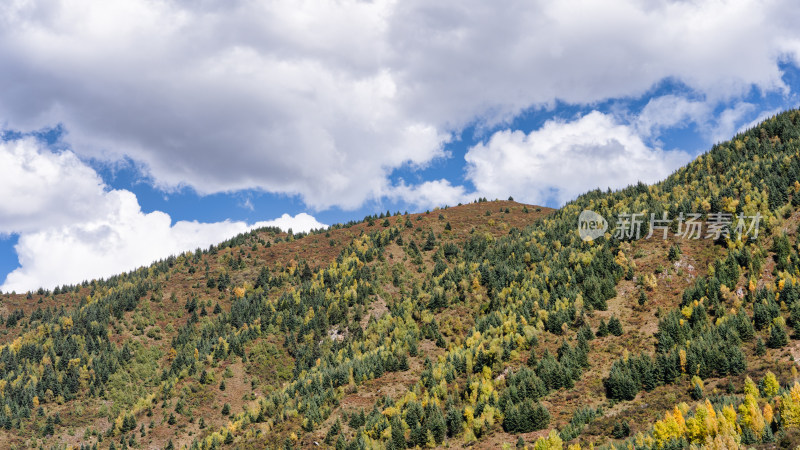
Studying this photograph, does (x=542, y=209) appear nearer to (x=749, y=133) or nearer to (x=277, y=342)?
(x=749, y=133)

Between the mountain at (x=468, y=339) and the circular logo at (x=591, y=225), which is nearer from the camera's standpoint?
the mountain at (x=468, y=339)

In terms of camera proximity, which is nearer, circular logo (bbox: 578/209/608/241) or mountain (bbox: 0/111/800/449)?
mountain (bbox: 0/111/800/449)

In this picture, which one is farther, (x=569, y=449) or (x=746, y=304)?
(x=746, y=304)

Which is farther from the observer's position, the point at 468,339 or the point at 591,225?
the point at 591,225

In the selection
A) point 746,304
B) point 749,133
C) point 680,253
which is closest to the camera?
point 746,304

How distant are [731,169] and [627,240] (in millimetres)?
24906

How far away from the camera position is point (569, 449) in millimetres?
37562

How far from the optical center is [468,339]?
206 feet

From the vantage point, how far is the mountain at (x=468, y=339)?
150ft

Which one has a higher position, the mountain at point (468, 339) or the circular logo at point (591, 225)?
the circular logo at point (591, 225)

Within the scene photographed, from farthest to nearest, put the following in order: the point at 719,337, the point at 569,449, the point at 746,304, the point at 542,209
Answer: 1. the point at 542,209
2. the point at 746,304
3. the point at 719,337
4. the point at 569,449

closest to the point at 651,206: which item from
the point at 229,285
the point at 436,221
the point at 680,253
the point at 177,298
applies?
the point at 680,253

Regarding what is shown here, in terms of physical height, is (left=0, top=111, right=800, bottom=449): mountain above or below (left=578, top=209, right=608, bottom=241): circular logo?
below

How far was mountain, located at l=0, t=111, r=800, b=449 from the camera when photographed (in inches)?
1805
